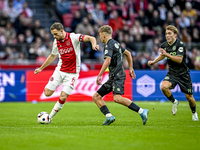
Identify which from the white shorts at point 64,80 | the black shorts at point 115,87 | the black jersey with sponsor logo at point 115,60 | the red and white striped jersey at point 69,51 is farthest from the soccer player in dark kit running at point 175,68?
the white shorts at point 64,80

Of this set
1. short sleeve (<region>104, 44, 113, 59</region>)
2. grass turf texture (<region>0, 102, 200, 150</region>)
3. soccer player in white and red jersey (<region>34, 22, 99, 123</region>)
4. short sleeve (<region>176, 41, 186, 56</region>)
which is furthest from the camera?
short sleeve (<region>176, 41, 186, 56</region>)

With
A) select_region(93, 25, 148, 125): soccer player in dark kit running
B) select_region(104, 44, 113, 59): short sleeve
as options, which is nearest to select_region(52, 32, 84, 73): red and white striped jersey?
select_region(93, 25, 148, 125): soccer player in dark kit running

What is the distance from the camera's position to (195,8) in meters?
22.2

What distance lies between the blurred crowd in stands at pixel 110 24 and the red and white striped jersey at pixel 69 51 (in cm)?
834

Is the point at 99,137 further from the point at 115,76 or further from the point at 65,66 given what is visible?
the point at 65,66

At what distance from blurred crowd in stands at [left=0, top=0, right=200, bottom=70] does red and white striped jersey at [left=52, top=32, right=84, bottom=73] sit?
834 cm

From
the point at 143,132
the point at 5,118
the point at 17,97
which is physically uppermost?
the point at 143,132

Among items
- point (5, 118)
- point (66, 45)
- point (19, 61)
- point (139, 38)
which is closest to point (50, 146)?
point (66, 45)

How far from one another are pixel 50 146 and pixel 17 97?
978 centimetres

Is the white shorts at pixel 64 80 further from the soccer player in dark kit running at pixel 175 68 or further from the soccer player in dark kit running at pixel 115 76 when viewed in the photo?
the soccer player in dark kit running at pixel 175 68

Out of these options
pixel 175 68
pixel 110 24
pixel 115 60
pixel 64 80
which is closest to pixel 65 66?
pixel 64 80

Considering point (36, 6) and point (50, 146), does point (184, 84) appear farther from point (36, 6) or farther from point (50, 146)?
point (36, 6)

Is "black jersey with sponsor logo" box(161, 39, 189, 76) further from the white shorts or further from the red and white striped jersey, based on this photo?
the white shorts

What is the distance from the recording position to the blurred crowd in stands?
16947mm
